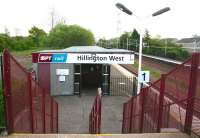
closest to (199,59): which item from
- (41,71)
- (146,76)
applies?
(146,76)

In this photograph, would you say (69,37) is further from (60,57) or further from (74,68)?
(60,57)

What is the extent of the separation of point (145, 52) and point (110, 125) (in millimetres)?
31072

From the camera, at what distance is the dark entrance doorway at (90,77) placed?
19677mm

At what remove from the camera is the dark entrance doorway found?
64.6 feet

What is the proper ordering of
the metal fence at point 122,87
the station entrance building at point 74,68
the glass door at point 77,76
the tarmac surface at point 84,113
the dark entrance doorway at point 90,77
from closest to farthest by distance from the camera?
1. the tarmac surface at point 84,113
2. the station entrance building at point 74,68
3. the glass door at point 77,76
4. the metal fence at point 122,87
5. the dark entrance doorway at point 90,77

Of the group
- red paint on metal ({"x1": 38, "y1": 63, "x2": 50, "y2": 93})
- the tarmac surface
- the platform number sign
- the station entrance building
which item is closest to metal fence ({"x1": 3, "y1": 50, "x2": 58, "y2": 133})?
the tarmac surface

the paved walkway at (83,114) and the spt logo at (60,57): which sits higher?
the spt logo at (60,57)

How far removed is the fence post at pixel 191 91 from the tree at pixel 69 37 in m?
48.7

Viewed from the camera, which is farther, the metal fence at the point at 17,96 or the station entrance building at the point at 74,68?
the station entrance building at the point at 74,68

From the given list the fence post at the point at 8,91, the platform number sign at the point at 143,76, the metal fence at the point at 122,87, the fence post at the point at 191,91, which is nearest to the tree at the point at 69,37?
the metal fence at the point at 122,87

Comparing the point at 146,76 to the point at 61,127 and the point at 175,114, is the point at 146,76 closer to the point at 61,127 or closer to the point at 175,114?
the point at 61,127

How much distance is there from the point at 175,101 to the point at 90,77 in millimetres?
15420

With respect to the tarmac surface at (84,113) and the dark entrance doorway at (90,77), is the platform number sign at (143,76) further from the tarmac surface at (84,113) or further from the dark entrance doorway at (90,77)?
the dark entrance doorway at (90,77)

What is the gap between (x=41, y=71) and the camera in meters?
17.4
